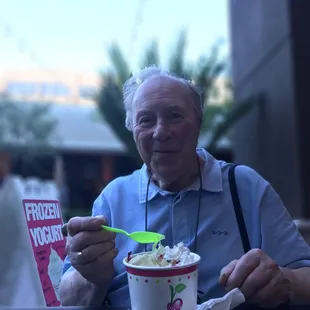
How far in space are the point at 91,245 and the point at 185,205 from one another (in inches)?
18.4

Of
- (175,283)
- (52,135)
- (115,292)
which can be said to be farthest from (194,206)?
(52,135)

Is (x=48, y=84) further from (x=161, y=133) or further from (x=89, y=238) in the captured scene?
(x=89, y=238)

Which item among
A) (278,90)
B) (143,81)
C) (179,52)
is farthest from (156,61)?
(143,81)

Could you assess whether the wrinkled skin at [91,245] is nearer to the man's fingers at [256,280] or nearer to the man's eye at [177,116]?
the man's fingers at [256,280]

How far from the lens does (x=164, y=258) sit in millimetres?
1065

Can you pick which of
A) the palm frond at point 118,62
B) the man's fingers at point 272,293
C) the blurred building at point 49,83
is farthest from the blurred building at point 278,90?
the blurred building at point 49,83

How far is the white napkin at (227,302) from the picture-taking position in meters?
1.04

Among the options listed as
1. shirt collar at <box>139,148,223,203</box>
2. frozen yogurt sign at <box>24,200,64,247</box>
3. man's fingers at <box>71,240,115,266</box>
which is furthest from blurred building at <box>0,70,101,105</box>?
man's fingers at <box>71,240,115,266</box>

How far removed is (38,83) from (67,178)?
4.17 m

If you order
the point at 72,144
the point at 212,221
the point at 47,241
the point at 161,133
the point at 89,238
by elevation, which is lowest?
the point at 72,144

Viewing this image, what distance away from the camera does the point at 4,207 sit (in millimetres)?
4297

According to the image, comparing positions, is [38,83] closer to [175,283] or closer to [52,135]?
[52,135]

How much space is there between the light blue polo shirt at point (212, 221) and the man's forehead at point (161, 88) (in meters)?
0.30

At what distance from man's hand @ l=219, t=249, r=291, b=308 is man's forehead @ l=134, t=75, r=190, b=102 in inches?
23.7
